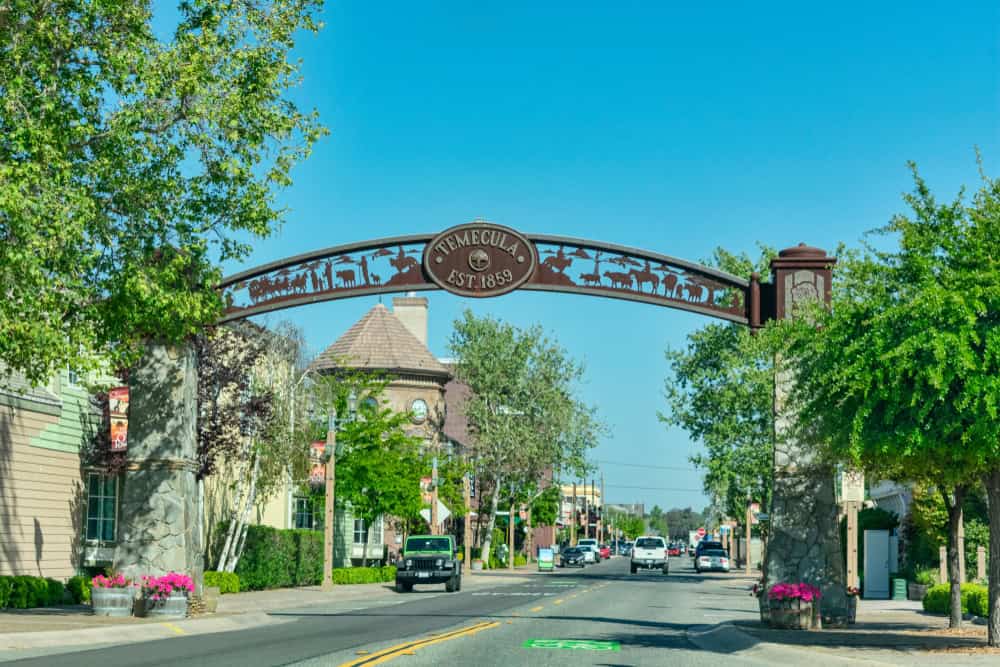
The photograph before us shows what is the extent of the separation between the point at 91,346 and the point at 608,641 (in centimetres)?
949

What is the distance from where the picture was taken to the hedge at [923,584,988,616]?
27625 mm

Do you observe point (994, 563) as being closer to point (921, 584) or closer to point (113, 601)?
point (113, 601)

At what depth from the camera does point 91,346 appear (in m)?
19.9

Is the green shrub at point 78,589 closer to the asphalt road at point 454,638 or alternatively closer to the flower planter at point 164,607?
the asphalt road at point 454,638

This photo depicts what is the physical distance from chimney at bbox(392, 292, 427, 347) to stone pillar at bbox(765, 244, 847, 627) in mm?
58690

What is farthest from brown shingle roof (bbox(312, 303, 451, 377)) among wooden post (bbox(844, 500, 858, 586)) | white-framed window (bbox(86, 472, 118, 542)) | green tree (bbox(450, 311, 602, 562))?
wooden post (bbox(844, 500, 858, 586))

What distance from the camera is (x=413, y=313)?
262 feet

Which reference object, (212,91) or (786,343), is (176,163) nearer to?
(212,91)

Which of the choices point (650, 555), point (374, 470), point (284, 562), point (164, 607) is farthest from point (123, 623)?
point (650, 555)

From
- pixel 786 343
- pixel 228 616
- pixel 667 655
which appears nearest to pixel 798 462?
pixel 786 343

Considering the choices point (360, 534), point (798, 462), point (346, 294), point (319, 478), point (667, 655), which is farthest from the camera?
point (360, 534)

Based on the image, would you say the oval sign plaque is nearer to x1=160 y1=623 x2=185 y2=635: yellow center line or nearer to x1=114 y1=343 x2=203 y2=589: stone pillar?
x1=114 y1=343 x2=203 y2=589: stone pillar

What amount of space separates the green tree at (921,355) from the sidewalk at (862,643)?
1.12 metres

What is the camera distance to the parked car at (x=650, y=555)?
2840 inches
